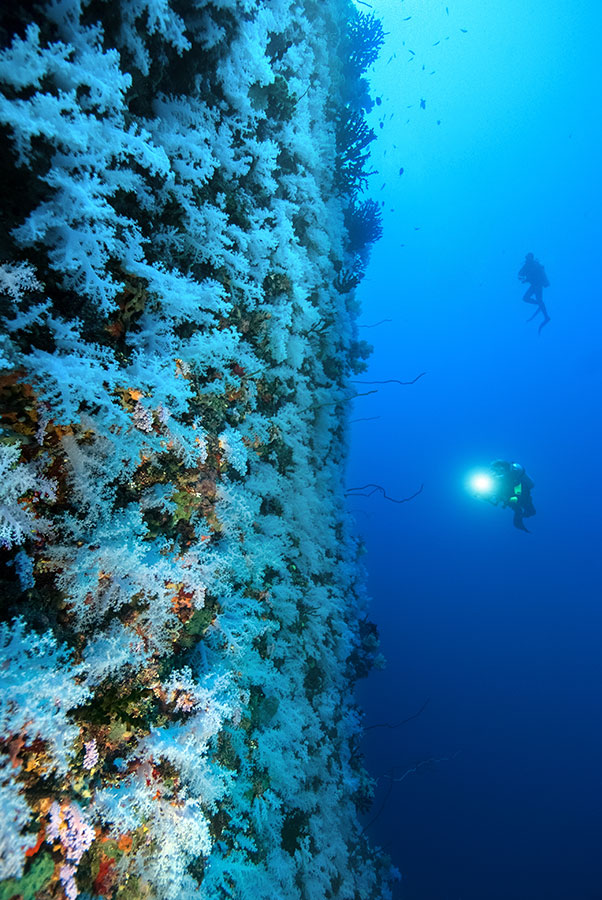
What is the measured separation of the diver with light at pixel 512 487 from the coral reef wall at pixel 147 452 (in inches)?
461

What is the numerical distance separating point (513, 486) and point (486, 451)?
64.6 meters

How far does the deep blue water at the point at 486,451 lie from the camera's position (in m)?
22.8

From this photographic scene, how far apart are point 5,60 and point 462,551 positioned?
5431cm

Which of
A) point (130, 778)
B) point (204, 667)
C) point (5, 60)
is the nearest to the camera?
point (5, 60)

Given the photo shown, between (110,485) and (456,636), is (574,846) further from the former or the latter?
(110,485)

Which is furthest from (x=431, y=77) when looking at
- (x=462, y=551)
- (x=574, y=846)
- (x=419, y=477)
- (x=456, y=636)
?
(x=574, y=846)

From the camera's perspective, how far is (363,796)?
6898mm

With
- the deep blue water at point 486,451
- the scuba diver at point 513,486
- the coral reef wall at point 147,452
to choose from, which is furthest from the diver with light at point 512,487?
the coral reef wall at point 147,452

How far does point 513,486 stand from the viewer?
1302cm

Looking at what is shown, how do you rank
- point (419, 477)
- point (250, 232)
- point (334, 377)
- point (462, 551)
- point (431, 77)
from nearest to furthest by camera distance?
point (250, 232)
point (334, 377)
point (462, 551)
point (419, 477)
point (431, 77)

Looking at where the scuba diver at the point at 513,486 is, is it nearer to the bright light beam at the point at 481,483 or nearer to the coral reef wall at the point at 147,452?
the bright light beam at the point at 481,483

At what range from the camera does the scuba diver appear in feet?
42.2

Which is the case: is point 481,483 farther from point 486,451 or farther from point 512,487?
point 486,451

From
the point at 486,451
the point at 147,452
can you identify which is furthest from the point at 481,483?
the point at 486,451
